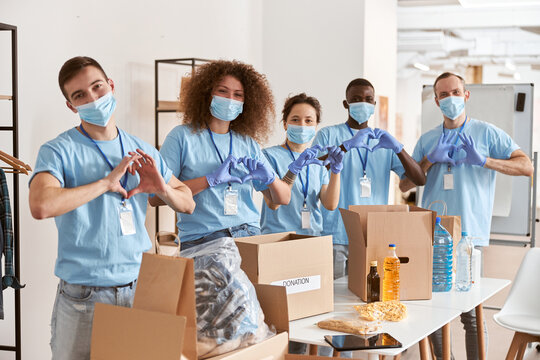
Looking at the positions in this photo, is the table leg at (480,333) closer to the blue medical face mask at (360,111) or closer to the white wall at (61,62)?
the blue medical face mask at (360,111)

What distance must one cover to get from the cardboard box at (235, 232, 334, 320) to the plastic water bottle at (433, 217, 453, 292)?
0.58 m

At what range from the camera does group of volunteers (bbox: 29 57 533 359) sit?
1800mm

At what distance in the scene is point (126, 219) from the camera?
73.4 inches

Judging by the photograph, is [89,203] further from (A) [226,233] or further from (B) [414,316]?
(B) [414,316]

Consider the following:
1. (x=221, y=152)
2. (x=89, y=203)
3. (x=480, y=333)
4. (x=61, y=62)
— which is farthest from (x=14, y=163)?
(x=480, y=333)

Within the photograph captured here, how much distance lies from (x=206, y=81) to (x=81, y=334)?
133cm

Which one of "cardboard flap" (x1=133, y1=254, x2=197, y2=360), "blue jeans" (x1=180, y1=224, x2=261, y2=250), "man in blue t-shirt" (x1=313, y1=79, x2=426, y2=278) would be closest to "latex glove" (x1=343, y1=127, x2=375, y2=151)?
"man in blue t-shirt" (x1=313, y1=79, x2=426, y2=278)

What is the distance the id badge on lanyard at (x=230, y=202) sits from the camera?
2.56 metres

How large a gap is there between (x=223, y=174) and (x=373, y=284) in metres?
0.74

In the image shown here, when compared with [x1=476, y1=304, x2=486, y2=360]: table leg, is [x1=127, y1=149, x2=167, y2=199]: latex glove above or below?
above

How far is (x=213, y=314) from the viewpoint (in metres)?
1.62

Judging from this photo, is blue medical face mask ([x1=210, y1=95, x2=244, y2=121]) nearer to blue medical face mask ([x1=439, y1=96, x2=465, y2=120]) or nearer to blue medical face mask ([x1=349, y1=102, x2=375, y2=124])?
blue medical face mask ([x1=349, y1=102, x2=375, y2=124])

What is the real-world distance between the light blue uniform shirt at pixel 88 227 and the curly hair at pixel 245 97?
0.84 metres

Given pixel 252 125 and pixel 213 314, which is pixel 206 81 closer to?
pixel 252 125
